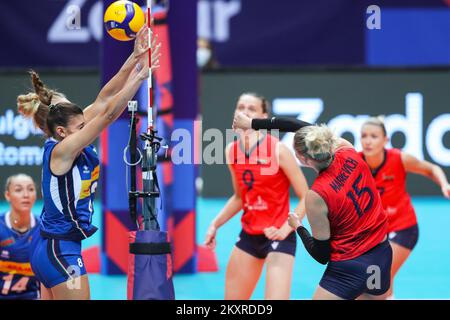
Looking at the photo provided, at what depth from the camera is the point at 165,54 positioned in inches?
356

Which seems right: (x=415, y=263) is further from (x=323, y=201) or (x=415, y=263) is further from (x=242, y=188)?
(x=323, y=201)

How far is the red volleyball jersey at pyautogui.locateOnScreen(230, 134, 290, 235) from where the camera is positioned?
6.72 meters

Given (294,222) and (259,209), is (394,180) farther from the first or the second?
(294,222)

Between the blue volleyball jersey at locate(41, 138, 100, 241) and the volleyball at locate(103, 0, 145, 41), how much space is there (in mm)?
869

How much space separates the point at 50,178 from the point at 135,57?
99cm

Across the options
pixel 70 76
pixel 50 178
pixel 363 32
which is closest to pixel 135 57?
pixel 50 178

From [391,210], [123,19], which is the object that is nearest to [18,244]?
[123,19]

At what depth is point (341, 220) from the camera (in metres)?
5.45

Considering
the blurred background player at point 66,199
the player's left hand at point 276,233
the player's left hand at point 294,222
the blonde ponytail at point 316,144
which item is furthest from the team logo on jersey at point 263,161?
the blurred background player at point 66,199

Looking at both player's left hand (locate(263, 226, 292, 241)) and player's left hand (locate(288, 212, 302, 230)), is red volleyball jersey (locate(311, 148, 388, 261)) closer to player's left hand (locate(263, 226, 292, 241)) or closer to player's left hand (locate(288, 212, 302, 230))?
player's left hand (locate(288, 212, 302, 230))

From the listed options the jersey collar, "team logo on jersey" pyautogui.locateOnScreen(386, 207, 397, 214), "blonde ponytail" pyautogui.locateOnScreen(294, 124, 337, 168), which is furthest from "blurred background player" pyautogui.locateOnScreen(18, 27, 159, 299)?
"team logo on jersey" pyautogui.locateOnScreen(386, 207, 397, 214)

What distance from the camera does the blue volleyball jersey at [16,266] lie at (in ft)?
22.8

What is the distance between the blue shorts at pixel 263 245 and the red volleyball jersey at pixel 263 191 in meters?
0.06

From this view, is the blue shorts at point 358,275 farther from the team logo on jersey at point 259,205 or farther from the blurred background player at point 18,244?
the blurred background player at point 18,244
